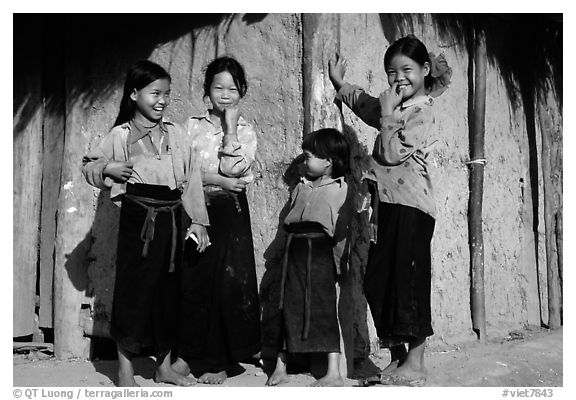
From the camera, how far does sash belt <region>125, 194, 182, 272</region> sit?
A: 13.2 ft

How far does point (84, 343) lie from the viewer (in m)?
5.05

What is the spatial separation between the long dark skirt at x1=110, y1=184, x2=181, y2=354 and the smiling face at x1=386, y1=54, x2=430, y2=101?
1310 millimetres

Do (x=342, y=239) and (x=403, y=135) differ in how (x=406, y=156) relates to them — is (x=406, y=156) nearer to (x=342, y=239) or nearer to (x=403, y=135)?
(x=403, y=135)

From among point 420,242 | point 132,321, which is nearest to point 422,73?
point 420,242

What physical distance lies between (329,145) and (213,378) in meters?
1.36

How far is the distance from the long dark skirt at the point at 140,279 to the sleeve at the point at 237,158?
1.05 ft

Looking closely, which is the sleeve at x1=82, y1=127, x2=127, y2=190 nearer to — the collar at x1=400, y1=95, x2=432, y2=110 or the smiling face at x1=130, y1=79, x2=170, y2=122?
the smiling face at x1=130, y1=79, x2=170, y2=122

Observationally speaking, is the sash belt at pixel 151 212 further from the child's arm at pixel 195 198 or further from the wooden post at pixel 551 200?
the wooden post at pixel 551 200

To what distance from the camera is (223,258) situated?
423 cm

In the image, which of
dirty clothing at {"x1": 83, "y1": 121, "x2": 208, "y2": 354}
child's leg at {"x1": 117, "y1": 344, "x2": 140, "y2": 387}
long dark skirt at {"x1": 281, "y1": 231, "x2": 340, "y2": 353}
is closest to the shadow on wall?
dirty clothing at {"x1": 83, "y1": 121, "x2": 208, "y2": 354}

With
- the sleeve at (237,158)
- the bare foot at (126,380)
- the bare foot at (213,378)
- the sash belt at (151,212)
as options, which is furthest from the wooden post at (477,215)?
the bare foot at (126,380)

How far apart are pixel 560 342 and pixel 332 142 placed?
96.0 inches

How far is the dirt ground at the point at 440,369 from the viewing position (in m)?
4.27

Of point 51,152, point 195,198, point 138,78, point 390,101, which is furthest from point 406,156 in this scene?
point 51,152
